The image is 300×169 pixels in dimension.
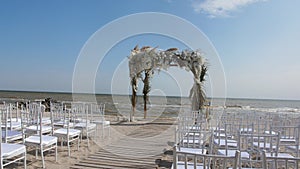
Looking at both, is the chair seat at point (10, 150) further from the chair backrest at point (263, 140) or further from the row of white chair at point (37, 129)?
the chair backrest at point (263, 140)

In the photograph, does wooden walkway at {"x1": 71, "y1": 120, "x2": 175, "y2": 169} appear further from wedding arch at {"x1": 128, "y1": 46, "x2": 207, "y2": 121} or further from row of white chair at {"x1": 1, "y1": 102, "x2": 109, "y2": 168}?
Answer: wedding arch at {"x1": 128, "y1": 46, "x2": 207, "y2": 121}

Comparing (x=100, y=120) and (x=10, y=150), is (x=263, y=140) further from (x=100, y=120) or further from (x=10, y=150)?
(x=100, y=120)

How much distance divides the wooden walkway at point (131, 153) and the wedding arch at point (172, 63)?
179 centimetres

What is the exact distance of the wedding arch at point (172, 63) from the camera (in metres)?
6.94

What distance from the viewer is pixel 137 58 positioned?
7828 millimetres

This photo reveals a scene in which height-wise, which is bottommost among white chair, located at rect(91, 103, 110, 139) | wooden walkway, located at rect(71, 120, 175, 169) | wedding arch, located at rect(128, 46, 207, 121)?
wooden walkway, located at rect(71, 120, 175, 169)

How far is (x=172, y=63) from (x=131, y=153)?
391 centimetres

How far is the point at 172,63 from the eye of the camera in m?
7.38

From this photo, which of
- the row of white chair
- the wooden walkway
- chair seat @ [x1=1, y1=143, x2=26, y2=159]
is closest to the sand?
the wooden walkway

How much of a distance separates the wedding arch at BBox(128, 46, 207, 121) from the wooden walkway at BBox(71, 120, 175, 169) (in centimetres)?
179

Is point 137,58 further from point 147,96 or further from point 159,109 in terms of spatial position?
point 159,109

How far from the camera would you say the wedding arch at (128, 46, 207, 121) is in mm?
6941

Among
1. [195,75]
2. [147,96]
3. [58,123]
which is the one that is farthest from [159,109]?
[58,123]

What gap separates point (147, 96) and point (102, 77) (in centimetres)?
202
